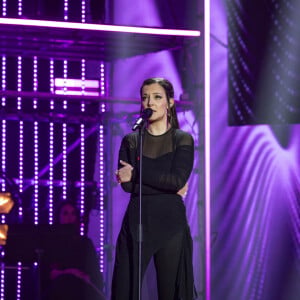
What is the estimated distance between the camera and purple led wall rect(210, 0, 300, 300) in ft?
16.4

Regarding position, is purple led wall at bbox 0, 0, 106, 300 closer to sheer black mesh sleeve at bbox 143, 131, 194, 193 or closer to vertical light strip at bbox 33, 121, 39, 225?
vertical light strip at bbox 33, 121, 39, 225

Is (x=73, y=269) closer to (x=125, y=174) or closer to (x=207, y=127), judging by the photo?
(x=207, y=127)

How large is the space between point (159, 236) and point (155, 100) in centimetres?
64

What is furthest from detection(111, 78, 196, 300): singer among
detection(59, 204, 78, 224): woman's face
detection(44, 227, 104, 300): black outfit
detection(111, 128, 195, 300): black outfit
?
detection(59, 204, 78, 224): woman's face

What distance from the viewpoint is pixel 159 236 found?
9.14ft

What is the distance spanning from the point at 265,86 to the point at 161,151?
2.38m

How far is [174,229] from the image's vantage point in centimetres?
280

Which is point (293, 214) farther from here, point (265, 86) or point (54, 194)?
point (54, 194)

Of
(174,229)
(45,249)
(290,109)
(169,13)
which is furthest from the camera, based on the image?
(169,13)

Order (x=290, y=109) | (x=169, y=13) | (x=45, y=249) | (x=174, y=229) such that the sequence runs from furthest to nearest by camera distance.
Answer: (x=169, y=13)
(x=290, y=109)
(x=45, y=249)
(x=174, y=229)

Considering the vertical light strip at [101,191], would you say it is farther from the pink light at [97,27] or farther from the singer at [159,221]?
the singer at [159,221]

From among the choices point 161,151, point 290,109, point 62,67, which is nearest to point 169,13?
point 62,67

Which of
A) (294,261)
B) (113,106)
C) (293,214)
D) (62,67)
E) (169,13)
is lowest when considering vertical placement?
(294,261)

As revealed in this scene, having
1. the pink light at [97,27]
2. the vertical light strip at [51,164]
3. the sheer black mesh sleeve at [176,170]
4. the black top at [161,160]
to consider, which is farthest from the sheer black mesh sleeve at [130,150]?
the vertical light strip at [51,164]
